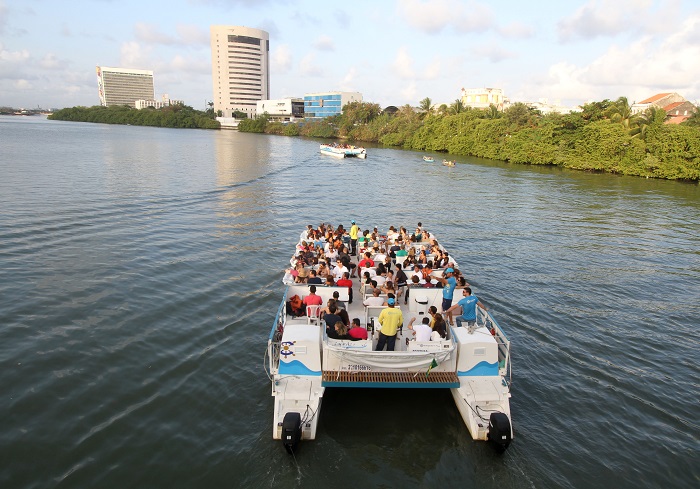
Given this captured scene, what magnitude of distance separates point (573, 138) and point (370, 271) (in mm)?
62084

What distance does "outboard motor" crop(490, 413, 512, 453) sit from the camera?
368 inches

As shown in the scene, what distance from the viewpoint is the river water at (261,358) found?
30.5 feet

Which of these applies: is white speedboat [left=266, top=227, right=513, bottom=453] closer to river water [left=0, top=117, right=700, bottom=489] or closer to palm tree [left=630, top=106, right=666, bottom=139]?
river water [left=0, top=117, right=700, bottom=489]

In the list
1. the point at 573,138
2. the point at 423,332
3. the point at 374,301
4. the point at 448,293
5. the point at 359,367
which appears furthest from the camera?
the point at 573,138

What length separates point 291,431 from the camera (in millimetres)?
9062

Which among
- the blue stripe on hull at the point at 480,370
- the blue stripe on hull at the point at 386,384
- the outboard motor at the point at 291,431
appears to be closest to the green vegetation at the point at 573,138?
the blue stripe on hull at the point at 480,370

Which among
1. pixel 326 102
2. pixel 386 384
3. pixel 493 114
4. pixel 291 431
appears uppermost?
pixel 326 102

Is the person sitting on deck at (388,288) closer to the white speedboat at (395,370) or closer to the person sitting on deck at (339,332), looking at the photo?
the person sitting on deck at (339,332)

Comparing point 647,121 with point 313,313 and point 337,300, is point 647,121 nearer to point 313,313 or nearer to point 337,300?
point 337,300

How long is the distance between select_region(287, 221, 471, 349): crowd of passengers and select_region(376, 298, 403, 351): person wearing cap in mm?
300

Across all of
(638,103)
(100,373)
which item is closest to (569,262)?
(100,373)

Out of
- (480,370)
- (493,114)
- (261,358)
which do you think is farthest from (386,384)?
(493,114)

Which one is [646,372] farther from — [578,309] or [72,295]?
[72,295]

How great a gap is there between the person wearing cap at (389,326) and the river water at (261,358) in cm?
158
